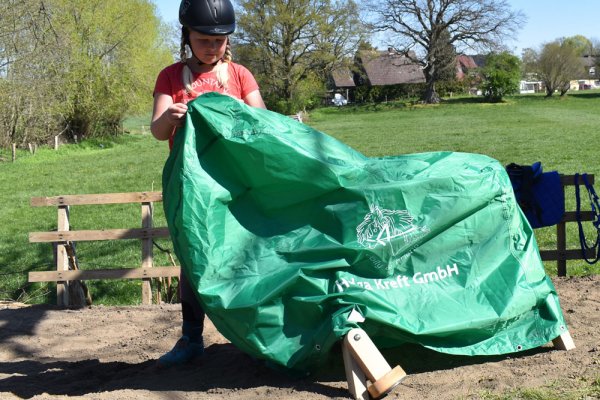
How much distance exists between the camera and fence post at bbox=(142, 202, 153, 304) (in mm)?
6992

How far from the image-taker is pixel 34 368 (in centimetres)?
495

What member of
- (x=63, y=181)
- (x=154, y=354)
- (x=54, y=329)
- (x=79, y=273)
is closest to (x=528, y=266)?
(x=154, y=354)

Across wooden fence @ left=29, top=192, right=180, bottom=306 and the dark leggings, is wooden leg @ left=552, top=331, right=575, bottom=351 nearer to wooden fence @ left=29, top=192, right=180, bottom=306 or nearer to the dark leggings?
the dark leggings

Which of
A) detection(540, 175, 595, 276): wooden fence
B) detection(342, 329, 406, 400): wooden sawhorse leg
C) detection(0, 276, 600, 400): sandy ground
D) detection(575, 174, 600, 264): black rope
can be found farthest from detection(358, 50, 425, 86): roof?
detection(342, 329, 406, 400): wooden sawhorse leg

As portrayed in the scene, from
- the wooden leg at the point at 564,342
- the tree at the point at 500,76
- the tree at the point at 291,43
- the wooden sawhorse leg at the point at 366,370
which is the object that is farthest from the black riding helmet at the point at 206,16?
the tree at the point at 500,76

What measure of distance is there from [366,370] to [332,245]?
0.73 m

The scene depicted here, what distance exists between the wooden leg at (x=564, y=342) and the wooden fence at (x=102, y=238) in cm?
390

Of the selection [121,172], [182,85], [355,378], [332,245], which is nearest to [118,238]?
[182,85]

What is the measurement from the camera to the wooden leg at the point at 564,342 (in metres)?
4.18

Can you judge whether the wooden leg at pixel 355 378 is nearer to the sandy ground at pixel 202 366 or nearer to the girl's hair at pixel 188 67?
the sandy ground at pixel 202 366

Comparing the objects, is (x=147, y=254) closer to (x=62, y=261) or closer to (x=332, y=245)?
(x=62, y=261)

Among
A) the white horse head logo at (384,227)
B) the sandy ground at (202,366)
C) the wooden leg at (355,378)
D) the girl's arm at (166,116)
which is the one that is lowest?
the sandy ground at (202,366)

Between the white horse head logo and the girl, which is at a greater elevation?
the girl

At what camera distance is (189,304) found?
170 inches
